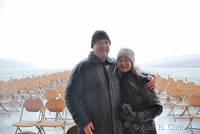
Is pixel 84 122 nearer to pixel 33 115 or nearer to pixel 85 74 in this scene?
pixel 85 74

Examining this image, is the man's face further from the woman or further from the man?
the woman

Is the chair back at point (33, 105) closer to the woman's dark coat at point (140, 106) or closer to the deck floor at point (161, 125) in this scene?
the deck floor at point (161, 125)

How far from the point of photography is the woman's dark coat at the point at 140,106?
1373 mm

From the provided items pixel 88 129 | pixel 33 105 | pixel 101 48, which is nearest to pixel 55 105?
pixel 33 105

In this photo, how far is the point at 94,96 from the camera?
1404mm

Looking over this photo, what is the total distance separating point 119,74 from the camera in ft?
5.03

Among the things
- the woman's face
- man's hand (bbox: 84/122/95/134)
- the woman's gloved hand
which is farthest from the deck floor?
the woman's face

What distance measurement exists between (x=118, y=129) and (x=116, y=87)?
40 cm

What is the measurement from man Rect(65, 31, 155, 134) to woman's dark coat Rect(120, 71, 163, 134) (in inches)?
3.1

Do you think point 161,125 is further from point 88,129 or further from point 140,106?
point 88,129

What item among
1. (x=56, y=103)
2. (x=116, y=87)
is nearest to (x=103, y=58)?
(x=116, y=87)

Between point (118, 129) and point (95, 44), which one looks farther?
point (95, 44)

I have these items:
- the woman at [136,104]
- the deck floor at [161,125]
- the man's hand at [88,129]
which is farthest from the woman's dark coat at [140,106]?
the deck floor at [161,125]

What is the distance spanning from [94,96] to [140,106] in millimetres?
455
